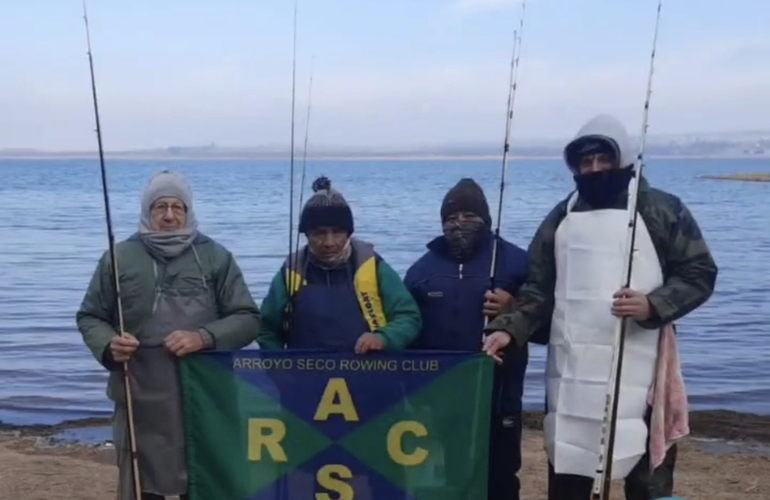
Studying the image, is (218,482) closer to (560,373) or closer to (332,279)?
(332,279)

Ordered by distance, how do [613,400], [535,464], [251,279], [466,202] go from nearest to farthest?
[613,400]
[466,202]
[535,464]
[251,279]

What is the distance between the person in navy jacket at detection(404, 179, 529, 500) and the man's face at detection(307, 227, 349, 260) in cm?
44

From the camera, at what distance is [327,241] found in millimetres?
5562

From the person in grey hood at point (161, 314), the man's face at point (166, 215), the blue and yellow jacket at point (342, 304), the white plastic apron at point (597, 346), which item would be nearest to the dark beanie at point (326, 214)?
the blue and yellow jacket at point (342, 304)

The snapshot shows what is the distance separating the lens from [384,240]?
106 ft

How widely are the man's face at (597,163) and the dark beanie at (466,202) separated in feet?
2.50

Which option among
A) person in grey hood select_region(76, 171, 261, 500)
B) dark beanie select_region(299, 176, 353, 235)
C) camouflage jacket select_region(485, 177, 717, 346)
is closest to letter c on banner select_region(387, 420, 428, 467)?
person in grey hood select_region(76, 171, 261, 500)

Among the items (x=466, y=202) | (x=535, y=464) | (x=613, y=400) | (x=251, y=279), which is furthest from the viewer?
(x=251, y=279)

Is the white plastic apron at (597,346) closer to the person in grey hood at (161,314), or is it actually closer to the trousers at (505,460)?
the trousers at (505,460)

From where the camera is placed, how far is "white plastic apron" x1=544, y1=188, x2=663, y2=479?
5.09 m

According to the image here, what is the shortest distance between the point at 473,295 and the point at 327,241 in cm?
75

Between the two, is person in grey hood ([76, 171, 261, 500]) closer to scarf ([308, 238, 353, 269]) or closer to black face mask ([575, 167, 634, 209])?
scarf ([308, 238, 353, 269])

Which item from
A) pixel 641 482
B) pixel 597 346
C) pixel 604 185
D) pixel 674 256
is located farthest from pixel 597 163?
pixel 641 482

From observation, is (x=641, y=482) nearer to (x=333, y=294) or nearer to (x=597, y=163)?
(x=597, y=163)
